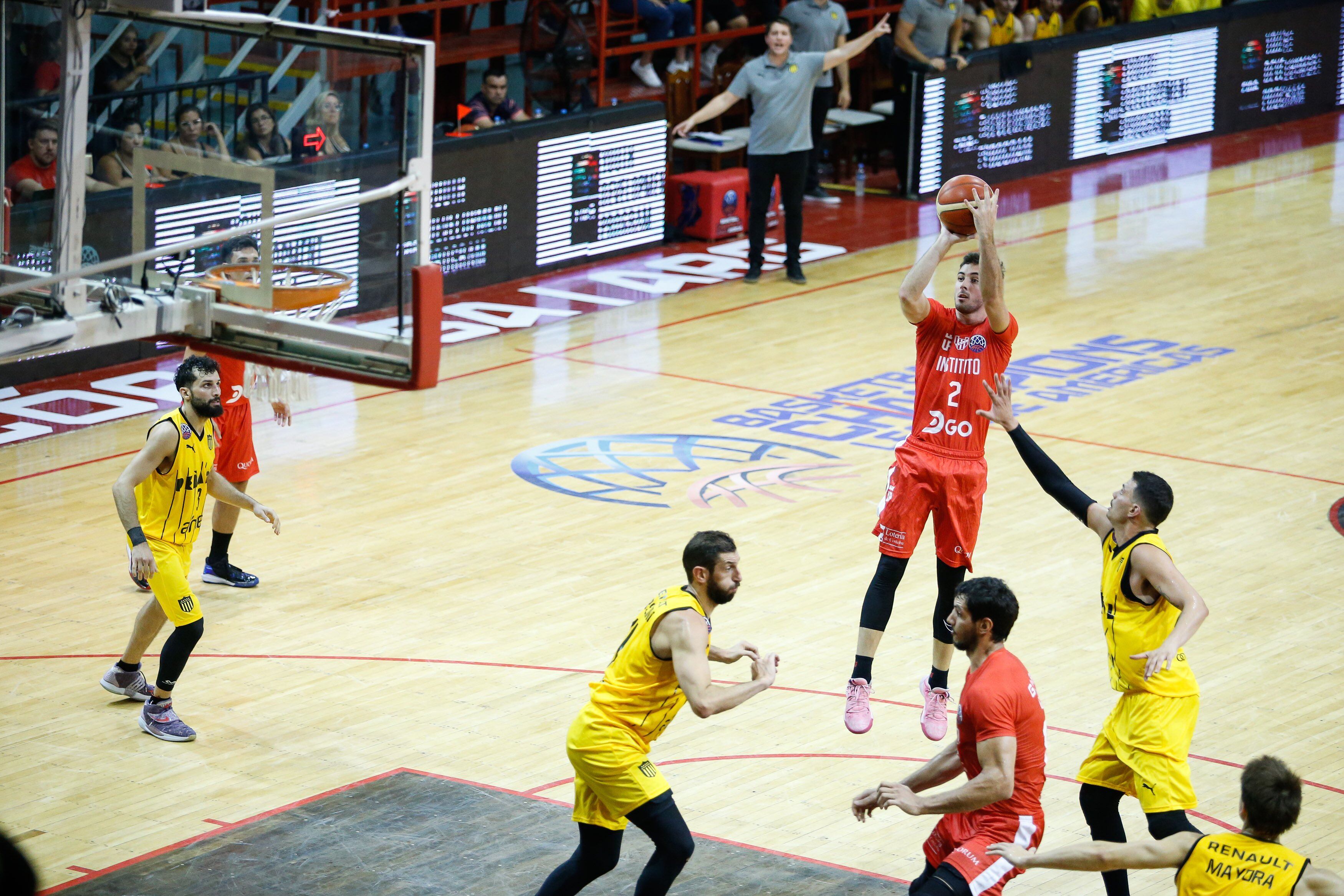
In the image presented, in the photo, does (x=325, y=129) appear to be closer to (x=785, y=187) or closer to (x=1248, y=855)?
(x=1248, y=855)

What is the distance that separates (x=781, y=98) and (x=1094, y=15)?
8.86 m

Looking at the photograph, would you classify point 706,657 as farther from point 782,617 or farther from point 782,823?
point 782,617

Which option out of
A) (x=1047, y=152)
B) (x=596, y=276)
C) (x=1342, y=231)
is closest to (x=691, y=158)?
(x=596, y=276)

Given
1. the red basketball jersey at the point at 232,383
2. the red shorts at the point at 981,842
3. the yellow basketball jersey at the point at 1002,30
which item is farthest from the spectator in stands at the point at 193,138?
the yellow basketball jersey at the point at 1002,30

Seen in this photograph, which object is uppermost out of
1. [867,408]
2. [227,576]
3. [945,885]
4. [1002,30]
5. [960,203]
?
[1002,30]

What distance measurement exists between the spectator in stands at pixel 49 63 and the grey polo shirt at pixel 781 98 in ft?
31.7

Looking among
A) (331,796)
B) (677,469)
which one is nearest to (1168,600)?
(331,796)

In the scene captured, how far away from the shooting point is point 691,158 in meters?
20.6

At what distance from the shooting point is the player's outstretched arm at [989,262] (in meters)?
7.11

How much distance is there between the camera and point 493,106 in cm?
1728

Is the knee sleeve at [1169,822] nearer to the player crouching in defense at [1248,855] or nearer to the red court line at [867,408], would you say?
the player crouching in defense at [1248,855]

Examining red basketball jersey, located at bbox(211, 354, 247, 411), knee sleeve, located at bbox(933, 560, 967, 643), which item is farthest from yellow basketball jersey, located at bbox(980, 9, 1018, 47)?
knee sleeve, located at bbox(933, 560, 967, 643)

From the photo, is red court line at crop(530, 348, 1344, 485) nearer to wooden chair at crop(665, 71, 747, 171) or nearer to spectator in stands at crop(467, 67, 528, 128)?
spectator in stands at crop(467, 67, 528, 128)

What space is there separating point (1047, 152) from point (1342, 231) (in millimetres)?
3955
